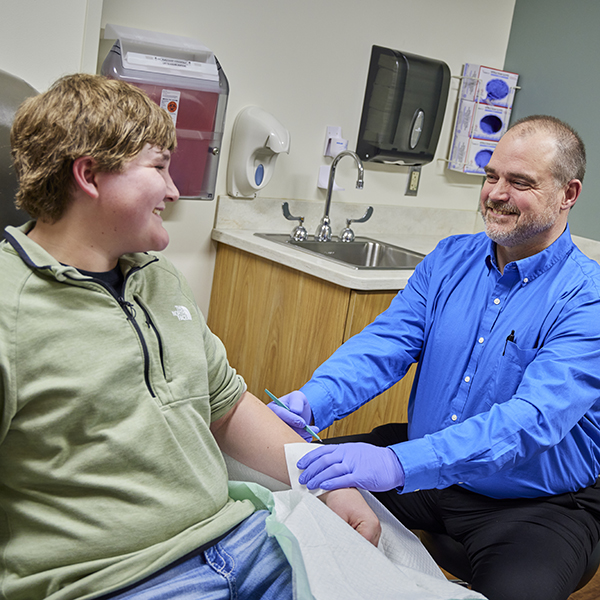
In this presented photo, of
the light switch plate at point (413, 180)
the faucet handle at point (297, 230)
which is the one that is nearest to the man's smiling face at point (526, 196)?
the faucet handle at point (297, 230)

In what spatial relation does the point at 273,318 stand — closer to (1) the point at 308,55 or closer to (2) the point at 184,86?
(2) the point at 184,86

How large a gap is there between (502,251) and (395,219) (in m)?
1.61

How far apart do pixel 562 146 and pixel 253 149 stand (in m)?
1.32

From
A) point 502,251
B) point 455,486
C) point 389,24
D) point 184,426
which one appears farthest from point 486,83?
point 184,426

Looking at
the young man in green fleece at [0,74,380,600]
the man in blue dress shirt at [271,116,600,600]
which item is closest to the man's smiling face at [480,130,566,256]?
the man in blue dress shirt at [271,116,600,600]

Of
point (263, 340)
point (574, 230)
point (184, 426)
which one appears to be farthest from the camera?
point (574, 230)

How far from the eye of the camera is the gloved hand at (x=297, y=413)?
1313 millimetres

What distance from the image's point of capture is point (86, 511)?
2.89 ft

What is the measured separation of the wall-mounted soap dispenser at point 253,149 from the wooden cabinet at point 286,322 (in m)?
0.26

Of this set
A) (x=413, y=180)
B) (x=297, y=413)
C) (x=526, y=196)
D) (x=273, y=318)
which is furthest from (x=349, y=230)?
(x=297, y=413)

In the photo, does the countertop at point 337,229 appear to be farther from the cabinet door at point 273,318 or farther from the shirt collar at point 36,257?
the shirt collar at point 36,257

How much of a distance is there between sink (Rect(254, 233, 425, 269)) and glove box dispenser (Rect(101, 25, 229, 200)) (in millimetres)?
377

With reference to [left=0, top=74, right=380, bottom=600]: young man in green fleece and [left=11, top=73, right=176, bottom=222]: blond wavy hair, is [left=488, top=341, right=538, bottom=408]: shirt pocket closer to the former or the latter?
[left=0, top=74, right=380, bottom=600]: young man in green fleece

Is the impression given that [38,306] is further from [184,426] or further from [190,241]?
[190,241]
